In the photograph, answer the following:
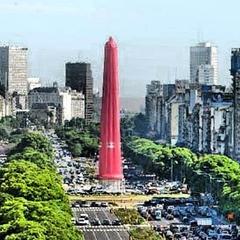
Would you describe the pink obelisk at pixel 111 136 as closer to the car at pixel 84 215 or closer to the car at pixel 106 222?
the car at pixel 84 215

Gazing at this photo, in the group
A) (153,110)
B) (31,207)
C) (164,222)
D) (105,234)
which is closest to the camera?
(31,207)

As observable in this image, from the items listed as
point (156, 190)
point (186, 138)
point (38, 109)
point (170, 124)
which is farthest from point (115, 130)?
point (38, 109)

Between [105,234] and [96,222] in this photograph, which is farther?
[96,222]

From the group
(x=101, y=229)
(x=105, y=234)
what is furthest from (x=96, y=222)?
(x=105, y=234)

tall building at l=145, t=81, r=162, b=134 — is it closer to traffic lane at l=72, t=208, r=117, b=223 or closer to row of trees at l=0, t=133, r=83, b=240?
traffic lane at l=72, t=208, r=117, b=223

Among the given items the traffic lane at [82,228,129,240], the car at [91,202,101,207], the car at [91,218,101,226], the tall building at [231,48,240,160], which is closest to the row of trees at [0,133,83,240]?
the traffic lane at [82,228,129,240]

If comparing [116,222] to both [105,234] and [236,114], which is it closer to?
[105,234]

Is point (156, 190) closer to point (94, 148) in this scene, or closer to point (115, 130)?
point (115, 130)
